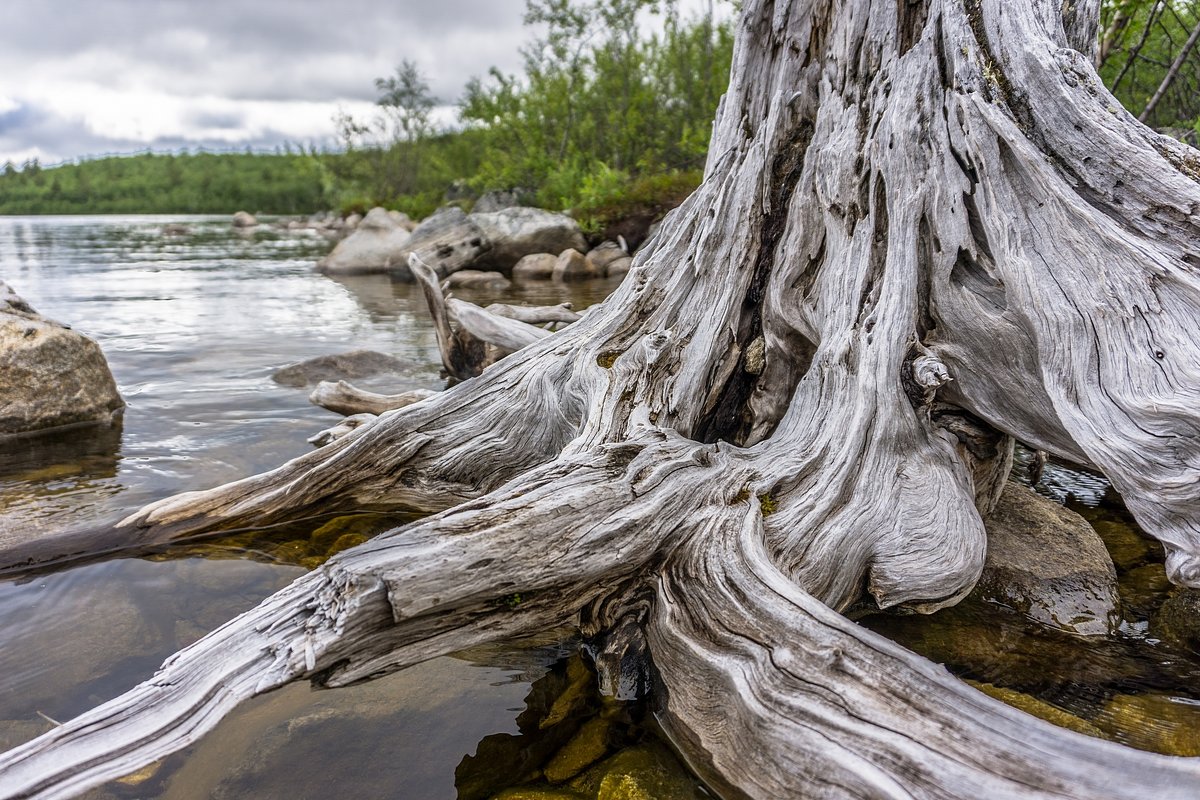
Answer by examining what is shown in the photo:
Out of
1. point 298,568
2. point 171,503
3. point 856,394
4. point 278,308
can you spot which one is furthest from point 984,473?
point 278,308

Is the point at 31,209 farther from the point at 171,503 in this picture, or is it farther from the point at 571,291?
the point at 171,503

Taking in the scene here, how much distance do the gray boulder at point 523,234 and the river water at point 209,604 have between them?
7450mm

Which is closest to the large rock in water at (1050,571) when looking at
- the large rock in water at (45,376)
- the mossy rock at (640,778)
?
the mossy rock at (640,778)

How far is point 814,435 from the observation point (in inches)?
136

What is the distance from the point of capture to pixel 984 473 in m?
3.71

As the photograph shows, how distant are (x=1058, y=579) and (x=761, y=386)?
169 cm

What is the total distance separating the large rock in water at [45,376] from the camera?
20.1 feet

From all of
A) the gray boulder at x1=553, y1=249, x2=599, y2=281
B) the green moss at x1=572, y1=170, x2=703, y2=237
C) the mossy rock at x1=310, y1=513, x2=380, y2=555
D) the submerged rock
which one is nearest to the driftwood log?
the mossy rock at x1=310, y1=513, x2=380, y2=555

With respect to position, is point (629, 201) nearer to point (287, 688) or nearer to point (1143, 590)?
point (1143, 590)

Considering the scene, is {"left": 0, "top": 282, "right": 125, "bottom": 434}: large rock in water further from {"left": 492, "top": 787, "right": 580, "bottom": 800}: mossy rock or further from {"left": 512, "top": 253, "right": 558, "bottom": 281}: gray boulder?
{"left": 512, "top": 253, "right": 558, "bottom": 281}: gray boulder

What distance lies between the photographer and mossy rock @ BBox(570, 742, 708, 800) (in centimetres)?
243

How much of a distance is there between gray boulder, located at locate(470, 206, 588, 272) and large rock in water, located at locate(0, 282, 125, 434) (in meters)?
12.2

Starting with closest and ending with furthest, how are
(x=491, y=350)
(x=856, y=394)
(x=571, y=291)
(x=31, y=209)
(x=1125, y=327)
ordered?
1. (x=1125, y=327)
2. (x=856, y=394)
3. (x=491, y=350)
4. (x=571, y=291)
5. (x=31, y=209)

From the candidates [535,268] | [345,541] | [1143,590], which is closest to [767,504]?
[1143,590]
